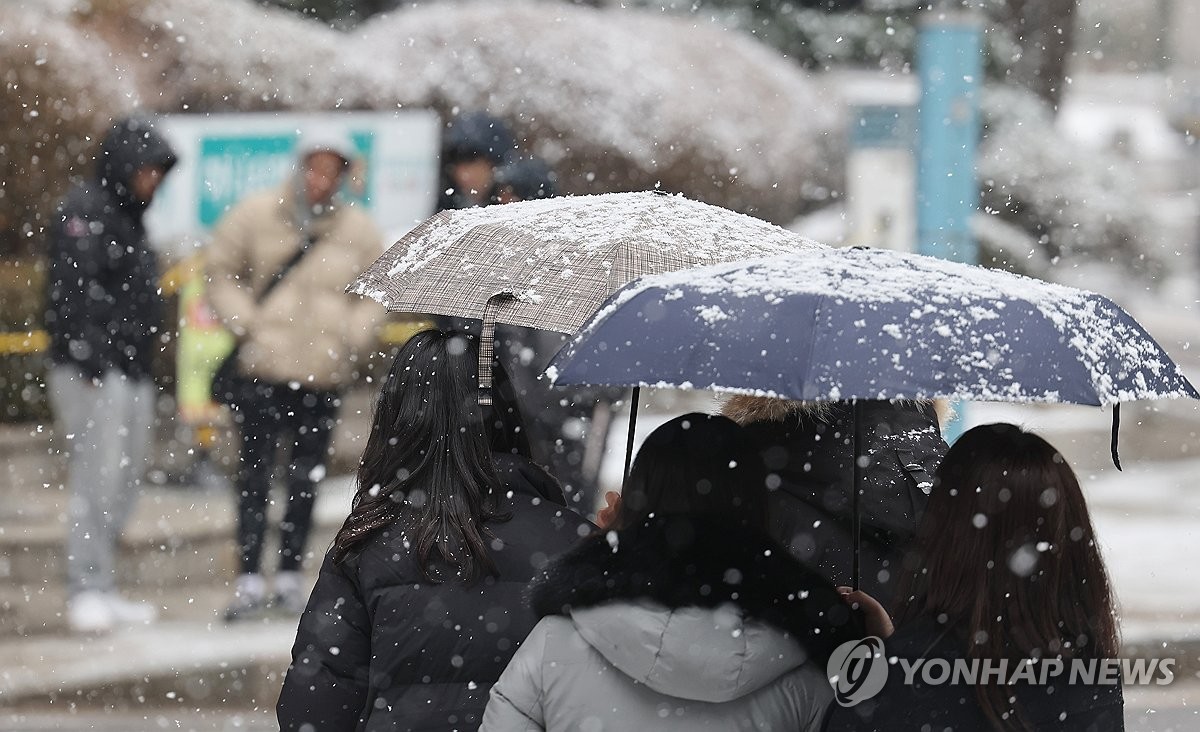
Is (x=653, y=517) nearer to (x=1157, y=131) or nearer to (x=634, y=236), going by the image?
(x=634, y=236)

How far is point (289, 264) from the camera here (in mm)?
6965

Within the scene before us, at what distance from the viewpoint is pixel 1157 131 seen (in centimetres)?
1705

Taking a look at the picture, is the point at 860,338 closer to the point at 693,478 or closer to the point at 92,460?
the point at 693,478

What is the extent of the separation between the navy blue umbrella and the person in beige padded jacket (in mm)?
4185

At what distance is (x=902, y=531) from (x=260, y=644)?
392cm

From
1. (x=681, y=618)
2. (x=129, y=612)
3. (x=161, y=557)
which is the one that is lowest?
(x=161, y=557)

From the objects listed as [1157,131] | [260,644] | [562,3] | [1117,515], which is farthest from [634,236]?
[1157,131]

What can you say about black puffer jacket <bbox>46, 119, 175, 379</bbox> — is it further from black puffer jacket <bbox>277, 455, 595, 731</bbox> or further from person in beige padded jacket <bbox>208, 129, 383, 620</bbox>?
black puffer jacket <bbox>277, 455, 595, 731</bbox>

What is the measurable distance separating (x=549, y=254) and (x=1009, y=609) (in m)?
1.30

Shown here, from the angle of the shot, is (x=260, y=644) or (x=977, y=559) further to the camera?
(x=260, y=644)

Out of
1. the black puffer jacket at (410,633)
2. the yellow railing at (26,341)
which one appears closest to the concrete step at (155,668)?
the black puffer jacket at (410,633)

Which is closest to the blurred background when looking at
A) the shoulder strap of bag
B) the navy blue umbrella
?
the shoulder strap of bag

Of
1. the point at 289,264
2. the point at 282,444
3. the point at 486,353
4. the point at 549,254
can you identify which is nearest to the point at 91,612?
the point at 282,444

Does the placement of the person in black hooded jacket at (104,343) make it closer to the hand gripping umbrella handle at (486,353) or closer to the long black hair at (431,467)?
the hand gripping umbrella handle at (486,353)
